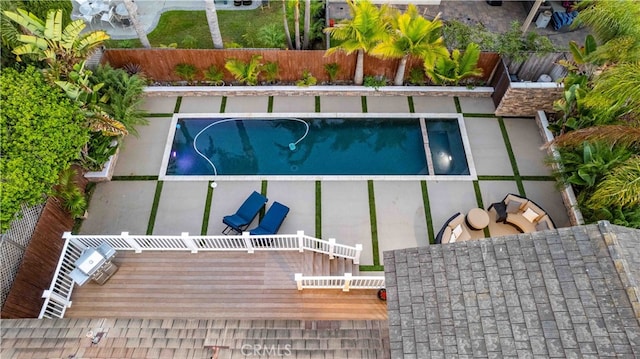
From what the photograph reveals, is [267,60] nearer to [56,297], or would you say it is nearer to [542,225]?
[56,297]

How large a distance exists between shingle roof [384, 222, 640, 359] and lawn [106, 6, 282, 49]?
12.8 m

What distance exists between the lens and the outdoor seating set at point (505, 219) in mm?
11648

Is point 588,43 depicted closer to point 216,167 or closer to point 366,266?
point 366,266

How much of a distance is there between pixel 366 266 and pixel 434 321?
502 centimetres

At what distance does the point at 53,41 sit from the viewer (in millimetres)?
10898

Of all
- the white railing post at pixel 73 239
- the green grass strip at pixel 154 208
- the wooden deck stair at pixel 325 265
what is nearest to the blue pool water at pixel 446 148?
the wooden deck stair at pixel 325 265

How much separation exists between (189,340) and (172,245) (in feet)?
13.3

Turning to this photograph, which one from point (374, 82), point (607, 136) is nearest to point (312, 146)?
point (374, 82)

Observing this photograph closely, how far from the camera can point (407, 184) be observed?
13.2 m

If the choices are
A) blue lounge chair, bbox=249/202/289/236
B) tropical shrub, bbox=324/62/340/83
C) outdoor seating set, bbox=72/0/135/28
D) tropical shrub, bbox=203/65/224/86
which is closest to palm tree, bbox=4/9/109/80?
tropical shrub, bbox=203/65/224/86

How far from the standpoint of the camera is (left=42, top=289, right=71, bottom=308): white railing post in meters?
9.34

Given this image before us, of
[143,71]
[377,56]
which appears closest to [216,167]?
[143,71]

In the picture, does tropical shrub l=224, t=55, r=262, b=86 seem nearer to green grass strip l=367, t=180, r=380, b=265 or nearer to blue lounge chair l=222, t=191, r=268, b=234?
blue lounge chair l=222, t=191, r=268, b=234

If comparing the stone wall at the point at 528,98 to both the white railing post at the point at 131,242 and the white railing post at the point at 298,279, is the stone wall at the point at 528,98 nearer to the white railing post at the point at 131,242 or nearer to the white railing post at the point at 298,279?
the white railing post at the point at 298,279
